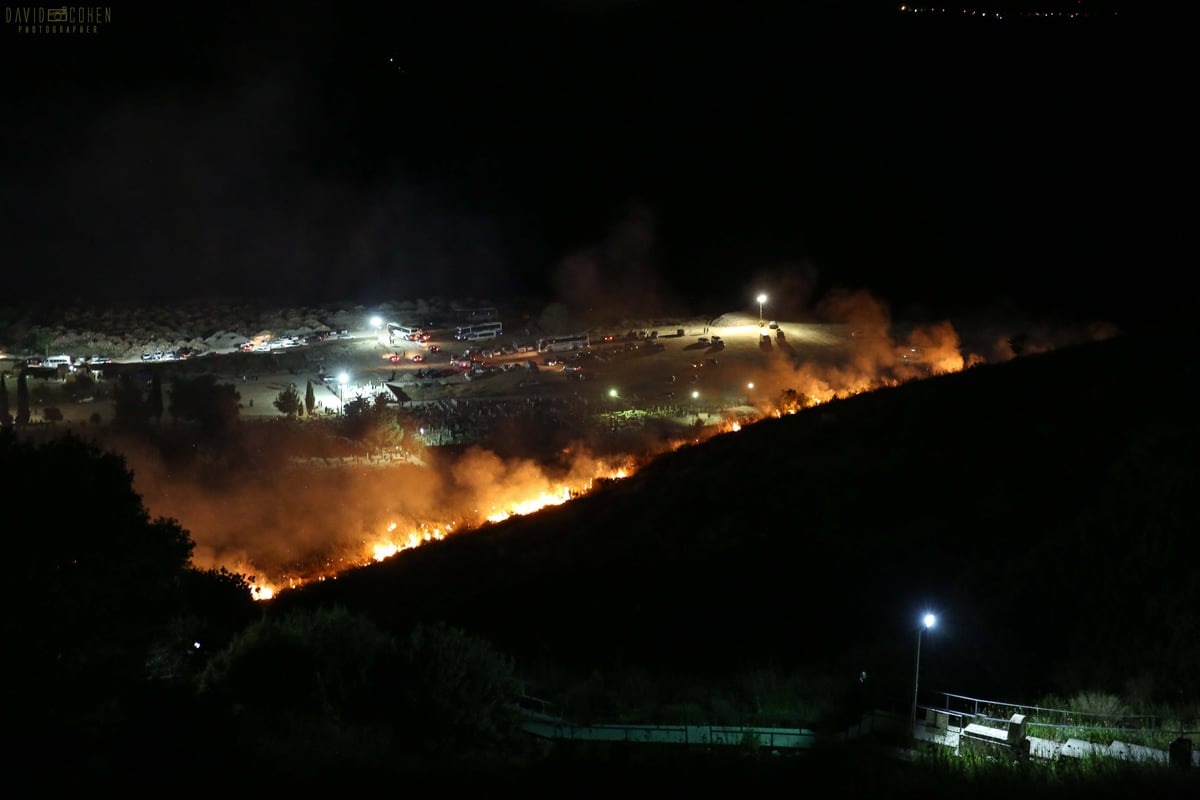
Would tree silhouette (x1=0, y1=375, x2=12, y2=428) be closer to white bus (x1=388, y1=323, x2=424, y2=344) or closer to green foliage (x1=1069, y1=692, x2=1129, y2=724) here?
white bus (x1=388, y1=323, x2=424, y2=344)

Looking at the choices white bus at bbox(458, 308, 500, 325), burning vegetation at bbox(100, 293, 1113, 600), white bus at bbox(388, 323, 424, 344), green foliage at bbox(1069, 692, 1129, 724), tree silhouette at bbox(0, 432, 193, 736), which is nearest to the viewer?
tree silhouette at bbox(0, 432, 193, 736)

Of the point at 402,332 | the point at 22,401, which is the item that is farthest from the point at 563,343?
the point at 22,401

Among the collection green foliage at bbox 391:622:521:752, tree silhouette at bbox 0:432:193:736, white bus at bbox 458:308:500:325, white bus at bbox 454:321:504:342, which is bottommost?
green foliage at bbox 391:622:521:752

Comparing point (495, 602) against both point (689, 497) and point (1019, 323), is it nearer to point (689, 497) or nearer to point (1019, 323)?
point (689, 497)

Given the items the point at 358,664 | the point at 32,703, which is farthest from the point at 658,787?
the point at 32,703

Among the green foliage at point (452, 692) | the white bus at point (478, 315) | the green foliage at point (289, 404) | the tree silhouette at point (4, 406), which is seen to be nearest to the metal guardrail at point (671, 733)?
the green foliage at point (452, 692)

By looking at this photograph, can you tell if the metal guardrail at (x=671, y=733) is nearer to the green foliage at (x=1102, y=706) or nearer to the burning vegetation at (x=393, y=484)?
the green foliage at (x=1102, y=706)

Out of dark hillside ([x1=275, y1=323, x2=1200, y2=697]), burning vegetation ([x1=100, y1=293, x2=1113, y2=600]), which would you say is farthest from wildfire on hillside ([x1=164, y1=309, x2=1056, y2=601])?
dark hillside ([x1=275, y1=323, x2=1200, y2=697])
